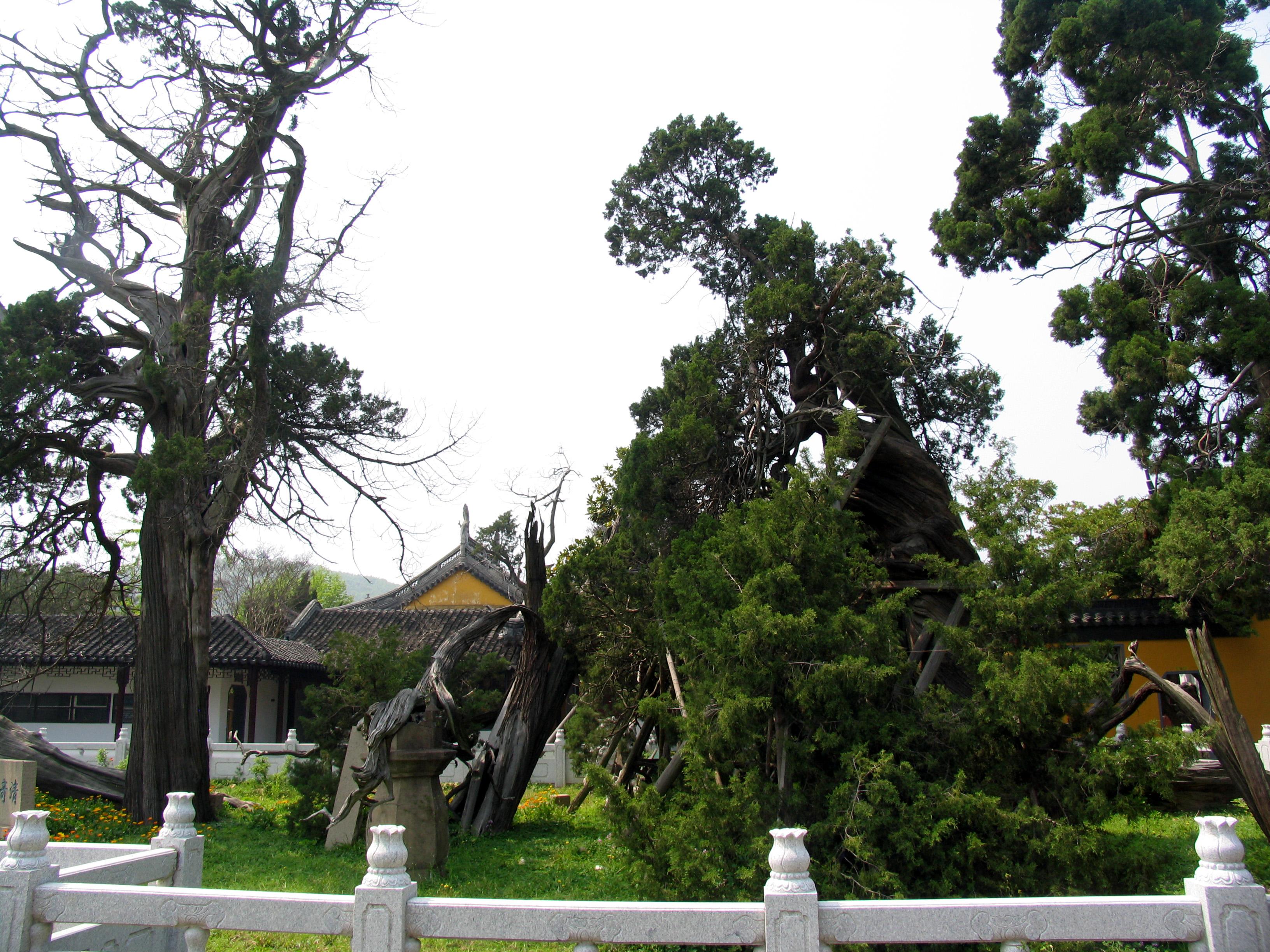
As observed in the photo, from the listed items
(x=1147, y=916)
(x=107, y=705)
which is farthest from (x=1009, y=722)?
(x=107, y=705)

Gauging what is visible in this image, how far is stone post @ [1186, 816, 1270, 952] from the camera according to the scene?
13.1 ft

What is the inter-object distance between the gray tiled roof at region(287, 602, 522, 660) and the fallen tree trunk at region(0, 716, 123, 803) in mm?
8099

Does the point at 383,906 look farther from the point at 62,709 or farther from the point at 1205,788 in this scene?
the point at 62,709

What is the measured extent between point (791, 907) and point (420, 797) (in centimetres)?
554

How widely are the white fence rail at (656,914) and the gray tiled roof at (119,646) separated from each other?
1476cm

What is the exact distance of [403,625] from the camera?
77.7ft

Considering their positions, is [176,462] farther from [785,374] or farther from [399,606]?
[399,606]

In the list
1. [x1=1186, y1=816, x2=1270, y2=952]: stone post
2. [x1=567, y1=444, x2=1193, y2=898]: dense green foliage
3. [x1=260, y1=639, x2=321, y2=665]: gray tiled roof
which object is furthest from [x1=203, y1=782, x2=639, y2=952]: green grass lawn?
[x1=260, y1=639, x2=321, y2=665]: gray tiled roof

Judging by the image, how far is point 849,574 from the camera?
719 cm

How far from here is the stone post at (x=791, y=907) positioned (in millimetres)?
4094

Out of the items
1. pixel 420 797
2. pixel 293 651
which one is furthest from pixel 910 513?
pixel 293 651

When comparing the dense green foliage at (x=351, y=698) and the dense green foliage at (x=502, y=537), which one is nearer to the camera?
the dense green foliage at (x=351, y=698)

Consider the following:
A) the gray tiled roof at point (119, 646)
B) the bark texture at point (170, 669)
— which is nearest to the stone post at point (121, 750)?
the gray tiled roof at point (119, 646)

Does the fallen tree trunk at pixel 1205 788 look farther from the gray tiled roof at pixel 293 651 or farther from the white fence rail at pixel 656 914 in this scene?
the gray tiled roof at pixel 293 651
